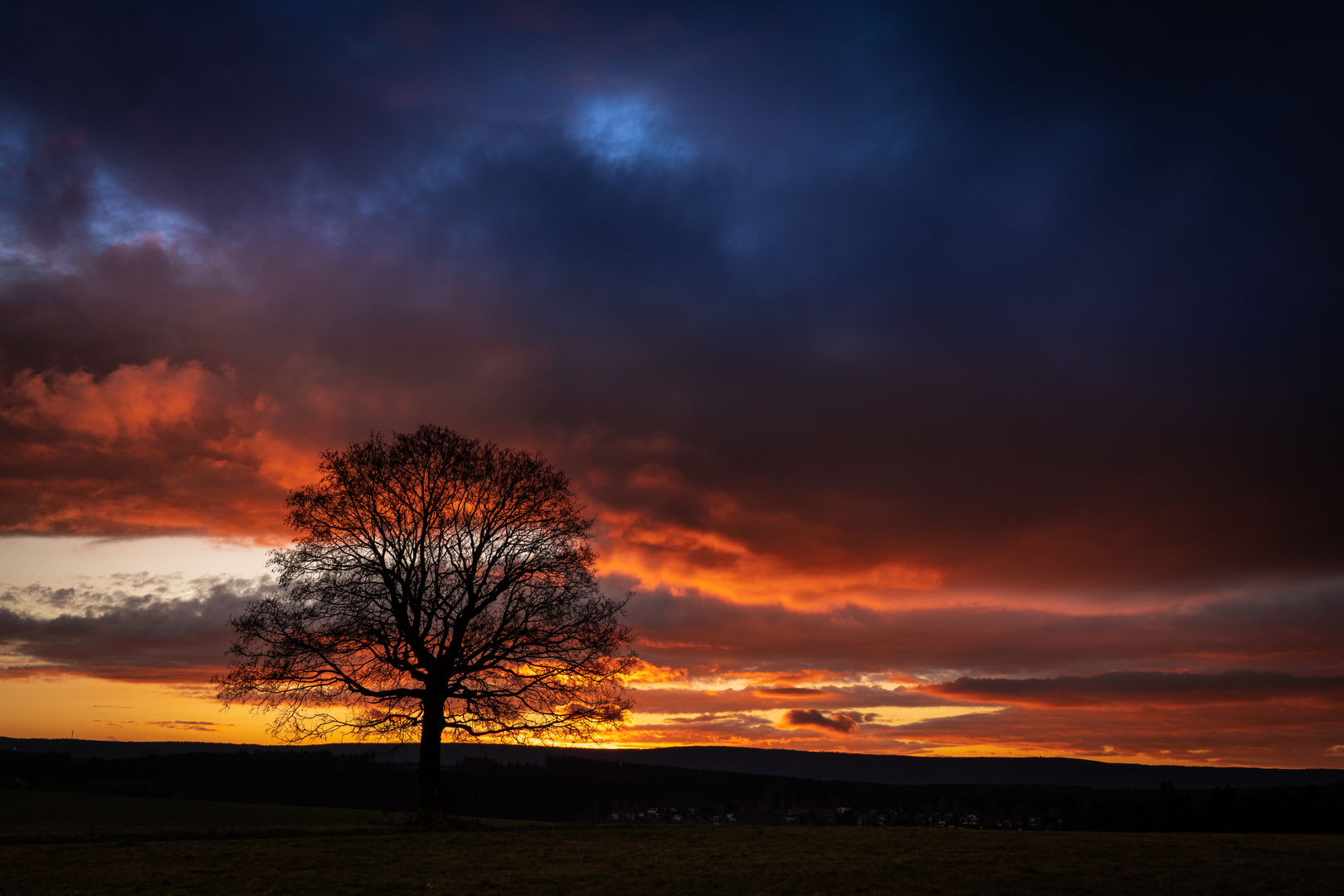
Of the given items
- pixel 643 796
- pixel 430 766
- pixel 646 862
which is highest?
pixel 430 766

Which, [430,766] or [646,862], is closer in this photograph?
[646,862]

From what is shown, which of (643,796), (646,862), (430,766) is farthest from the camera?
(643,796)

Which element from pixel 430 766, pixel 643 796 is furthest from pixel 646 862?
pixel 643 796

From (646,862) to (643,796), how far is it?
384 feet

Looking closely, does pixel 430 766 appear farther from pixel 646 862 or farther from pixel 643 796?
pixel 643 796

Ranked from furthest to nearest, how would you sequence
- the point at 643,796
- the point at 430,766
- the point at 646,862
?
the point at 643,796
the point at 430,766
the point at 646,862

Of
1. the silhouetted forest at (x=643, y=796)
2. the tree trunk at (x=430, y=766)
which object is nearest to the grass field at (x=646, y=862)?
the tree trunk at (x=430, y=766)

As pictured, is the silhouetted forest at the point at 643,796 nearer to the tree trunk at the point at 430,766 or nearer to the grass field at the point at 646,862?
the grass field at the point at 646,862

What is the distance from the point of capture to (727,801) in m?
135

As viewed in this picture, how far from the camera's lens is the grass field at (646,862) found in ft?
63.1

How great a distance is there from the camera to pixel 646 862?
2353 cm

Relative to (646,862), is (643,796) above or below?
below

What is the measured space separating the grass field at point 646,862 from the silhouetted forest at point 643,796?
171ft

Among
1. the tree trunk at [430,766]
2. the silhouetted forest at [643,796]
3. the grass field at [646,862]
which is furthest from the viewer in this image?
the silhouetted forest at [643,796]
